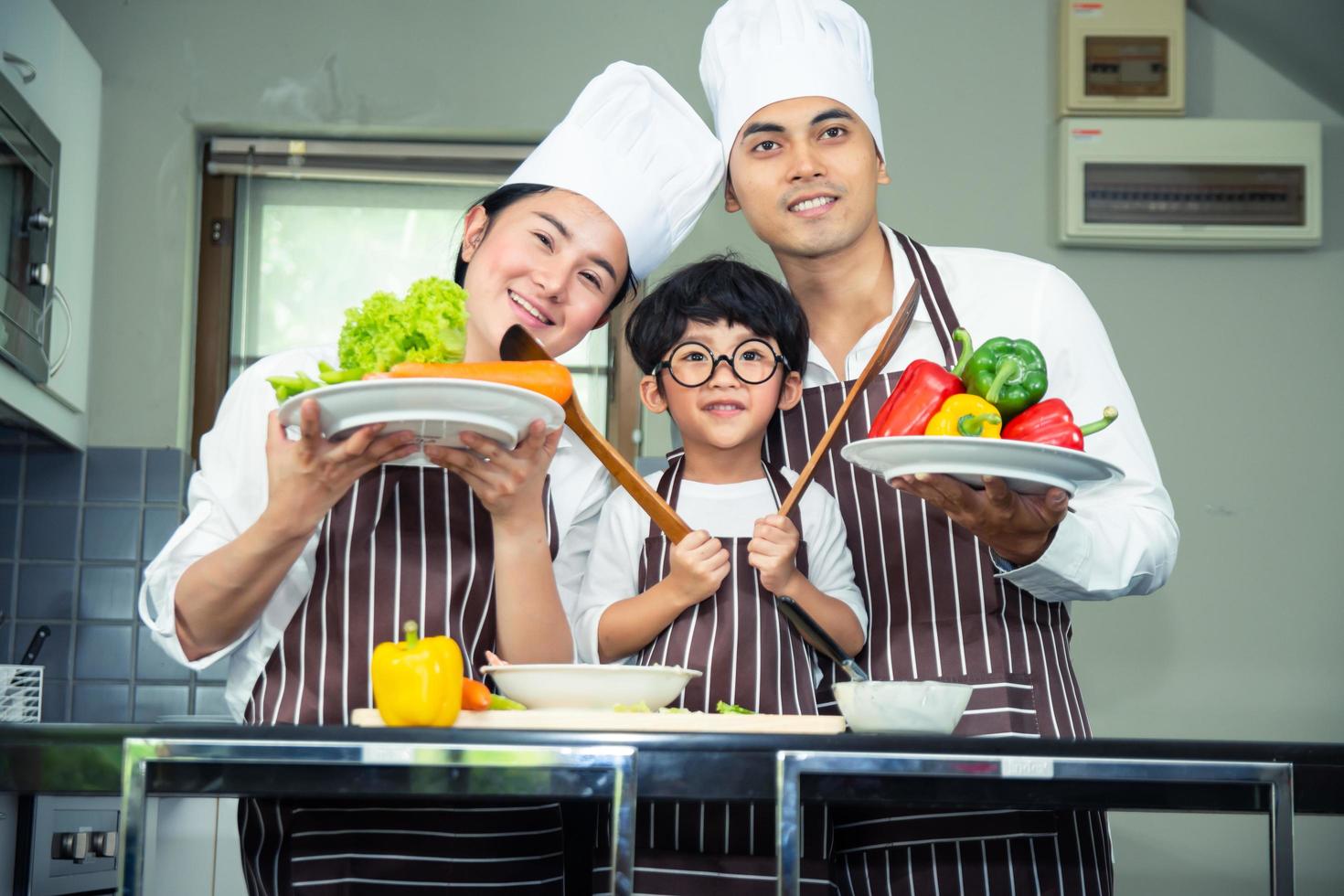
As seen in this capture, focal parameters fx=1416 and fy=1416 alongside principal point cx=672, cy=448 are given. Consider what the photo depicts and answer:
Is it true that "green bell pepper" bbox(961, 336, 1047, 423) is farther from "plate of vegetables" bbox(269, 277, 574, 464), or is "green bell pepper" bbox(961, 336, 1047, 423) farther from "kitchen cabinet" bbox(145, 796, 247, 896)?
"kitchen cabinet" bbox(145, 796, 247, 896)

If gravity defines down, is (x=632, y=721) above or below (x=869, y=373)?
below

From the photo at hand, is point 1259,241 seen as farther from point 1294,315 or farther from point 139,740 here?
point 139,740

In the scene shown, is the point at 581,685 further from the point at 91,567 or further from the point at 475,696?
Result: the point at 91,567

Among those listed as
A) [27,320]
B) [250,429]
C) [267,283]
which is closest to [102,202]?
[267,283]

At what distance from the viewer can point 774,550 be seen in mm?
1606

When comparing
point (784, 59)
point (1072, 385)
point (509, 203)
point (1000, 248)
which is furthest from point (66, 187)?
point (1072, 385)

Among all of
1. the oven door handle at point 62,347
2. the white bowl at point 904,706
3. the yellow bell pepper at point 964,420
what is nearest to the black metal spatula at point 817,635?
the white bowl at point 904,706

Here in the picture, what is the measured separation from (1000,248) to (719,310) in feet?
6.93

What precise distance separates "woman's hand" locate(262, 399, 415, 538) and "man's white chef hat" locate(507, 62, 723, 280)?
0.57m

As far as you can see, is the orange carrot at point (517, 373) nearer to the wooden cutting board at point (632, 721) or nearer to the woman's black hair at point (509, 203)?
the wooden cutting board at point (632, 721)

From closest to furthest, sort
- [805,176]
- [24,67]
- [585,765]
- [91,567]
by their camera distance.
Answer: [585,765], [805,176], [24,67], [91,567]

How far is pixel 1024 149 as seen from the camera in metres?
3.79

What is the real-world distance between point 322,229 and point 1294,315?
2.63 meters

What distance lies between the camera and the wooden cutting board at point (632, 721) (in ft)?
4.02
